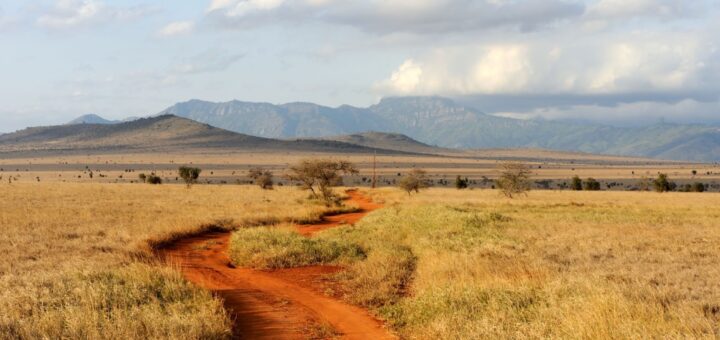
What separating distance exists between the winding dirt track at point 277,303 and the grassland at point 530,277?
80 cm

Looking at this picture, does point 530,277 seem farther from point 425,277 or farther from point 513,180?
point 513,180

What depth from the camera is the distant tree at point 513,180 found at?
224 ft

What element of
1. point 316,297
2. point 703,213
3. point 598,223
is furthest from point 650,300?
point 703,213

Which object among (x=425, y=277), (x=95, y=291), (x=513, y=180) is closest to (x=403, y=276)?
(x=425, y=277)

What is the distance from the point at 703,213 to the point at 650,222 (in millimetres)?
11042

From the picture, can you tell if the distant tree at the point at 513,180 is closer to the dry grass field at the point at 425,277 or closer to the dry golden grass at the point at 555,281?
the dry grass field at the point at 425,277

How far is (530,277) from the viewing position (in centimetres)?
1473

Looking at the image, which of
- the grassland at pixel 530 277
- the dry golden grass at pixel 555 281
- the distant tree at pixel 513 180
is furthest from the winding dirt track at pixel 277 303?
the distant tree at pixel 513 180

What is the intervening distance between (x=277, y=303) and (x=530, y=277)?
6.33 m

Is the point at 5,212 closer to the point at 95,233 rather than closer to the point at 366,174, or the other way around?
the point at 95,233

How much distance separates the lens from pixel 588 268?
56.1 ft

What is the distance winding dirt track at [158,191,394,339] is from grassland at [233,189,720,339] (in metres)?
0.80

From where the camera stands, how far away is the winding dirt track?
39.0 ft

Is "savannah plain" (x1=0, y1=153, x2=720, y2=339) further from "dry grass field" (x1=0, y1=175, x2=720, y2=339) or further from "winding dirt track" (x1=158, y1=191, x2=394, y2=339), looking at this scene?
"winding dirt track" (x1=158, y1=191, x2=394, y2=339)
